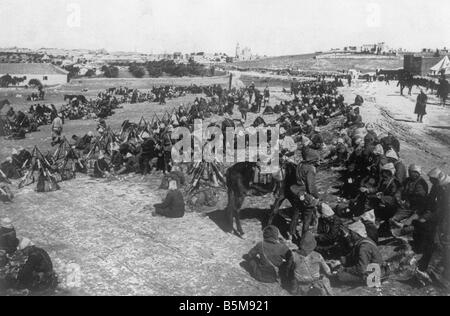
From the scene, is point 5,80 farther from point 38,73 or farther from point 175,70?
point 175,70

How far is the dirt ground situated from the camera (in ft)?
23.5

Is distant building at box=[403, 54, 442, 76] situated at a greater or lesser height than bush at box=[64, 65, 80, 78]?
greater

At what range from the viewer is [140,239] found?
905 centimetres

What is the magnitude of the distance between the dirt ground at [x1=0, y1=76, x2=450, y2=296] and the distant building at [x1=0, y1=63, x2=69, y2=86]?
53.1 metres

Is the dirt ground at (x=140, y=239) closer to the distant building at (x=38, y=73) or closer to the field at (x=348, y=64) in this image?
the distant building at (x=38, y=73)

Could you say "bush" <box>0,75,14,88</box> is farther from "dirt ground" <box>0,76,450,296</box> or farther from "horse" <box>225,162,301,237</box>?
"horse" <box>225,162,301,237</box>

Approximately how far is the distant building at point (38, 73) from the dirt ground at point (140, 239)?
53.1 m

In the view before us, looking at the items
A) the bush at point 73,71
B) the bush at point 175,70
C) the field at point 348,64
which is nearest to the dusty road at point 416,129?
the bush at point 175,70

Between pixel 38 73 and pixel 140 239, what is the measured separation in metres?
59.7

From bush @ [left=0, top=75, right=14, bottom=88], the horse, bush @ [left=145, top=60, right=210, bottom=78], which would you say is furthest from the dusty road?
bush @ [left=145, top=60, right=210, bottom=78]

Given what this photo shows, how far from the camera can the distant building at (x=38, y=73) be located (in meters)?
60.0

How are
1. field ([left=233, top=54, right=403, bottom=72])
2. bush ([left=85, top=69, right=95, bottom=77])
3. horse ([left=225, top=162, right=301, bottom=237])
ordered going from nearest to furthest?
horse ([left=225, top=162, right=301, bottom=237]) → bush ([left=85, top=69, right=95, bottom=77]) → field ([left=233, top=54, right=403, bottom=72])
